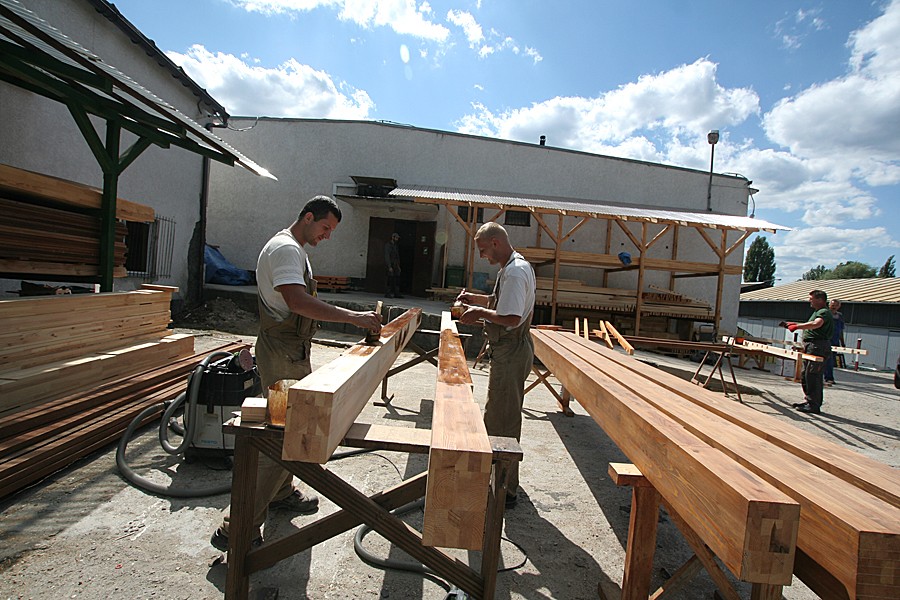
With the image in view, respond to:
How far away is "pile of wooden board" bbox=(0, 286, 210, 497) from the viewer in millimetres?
2783

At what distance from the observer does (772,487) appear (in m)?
1.17

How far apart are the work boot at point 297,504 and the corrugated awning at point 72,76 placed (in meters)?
3.57

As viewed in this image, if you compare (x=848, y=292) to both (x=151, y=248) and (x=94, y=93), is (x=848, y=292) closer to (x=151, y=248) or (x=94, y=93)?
(x=151, y=248)

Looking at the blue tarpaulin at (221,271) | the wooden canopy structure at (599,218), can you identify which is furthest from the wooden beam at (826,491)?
the blue tarpaulin at (221,271)

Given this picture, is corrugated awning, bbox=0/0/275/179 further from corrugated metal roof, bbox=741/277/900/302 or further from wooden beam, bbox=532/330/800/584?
corrugated metal roof, bbox=741/277/900/302

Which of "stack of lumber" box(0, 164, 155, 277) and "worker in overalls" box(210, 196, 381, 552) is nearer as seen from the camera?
"worker in overalls" box(210, 196, 381, 552)

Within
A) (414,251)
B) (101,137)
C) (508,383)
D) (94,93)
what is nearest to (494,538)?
(508,383)

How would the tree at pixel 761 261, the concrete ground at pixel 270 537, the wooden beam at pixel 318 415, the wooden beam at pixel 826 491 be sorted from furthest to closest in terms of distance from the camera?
the tree at pixel 761 261 < the concrete ground at pixel 270 537 < the wooden beam at pixel 318 415 < the wooden beam at pixel 826 491

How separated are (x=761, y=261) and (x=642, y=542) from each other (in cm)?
6640

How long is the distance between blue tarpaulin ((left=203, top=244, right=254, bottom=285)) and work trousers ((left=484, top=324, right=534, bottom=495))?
12.0 metres

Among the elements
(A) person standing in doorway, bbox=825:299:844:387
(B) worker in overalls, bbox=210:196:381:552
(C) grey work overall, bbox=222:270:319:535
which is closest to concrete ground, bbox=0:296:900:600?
(B) worker in overalls, bbox=210:196:381:552

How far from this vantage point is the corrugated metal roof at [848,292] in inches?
760

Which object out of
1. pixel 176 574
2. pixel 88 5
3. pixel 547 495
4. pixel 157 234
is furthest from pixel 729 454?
pixel 157 234

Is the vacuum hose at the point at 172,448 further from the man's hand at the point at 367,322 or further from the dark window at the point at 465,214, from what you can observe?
the dark window at the point at 465,214
